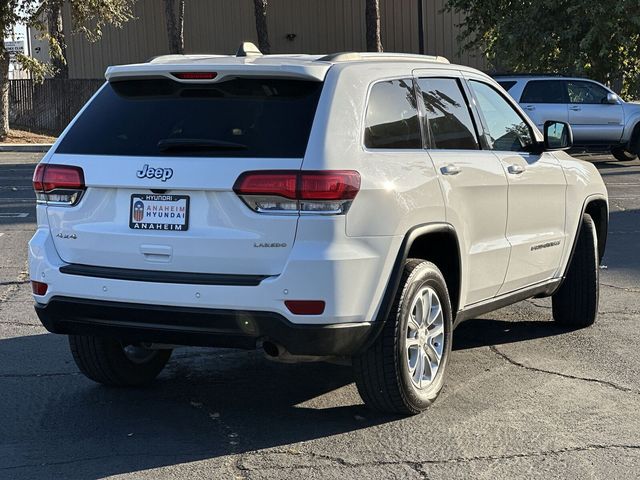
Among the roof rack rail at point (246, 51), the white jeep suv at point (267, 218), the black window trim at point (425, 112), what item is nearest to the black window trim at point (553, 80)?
the black window trim at point (425, 112)

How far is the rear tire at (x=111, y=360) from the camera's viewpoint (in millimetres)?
6000

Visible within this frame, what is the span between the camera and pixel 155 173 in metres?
5.17

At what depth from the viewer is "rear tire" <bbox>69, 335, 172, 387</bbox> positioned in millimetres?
6000

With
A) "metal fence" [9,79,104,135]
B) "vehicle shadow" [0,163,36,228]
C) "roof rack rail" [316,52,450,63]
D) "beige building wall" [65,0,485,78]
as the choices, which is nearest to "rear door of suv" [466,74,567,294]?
"roof rack rail" [316,52,450,63]

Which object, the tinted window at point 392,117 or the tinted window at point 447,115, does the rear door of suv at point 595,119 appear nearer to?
the tinted window at point 447,115

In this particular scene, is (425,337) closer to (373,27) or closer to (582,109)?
(582,109)

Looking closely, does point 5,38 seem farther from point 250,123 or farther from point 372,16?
point 250,123

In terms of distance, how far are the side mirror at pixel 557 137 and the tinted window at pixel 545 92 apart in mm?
16366

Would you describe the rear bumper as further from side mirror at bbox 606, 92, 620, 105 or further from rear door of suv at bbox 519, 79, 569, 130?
side mirror at bbox 606, 92, 620, 105

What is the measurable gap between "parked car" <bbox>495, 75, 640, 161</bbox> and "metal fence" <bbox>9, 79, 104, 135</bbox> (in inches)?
729

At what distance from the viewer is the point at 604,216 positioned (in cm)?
802

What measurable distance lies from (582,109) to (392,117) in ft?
60.7

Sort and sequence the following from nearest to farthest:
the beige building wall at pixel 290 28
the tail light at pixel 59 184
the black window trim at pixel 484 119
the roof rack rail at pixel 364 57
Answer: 1. the tail light at pixel 59 184
2. the roof rack rail at pixel 364 57
3. the black window trim at pixel 484 119
4. the beige building wall at pixel 290 28

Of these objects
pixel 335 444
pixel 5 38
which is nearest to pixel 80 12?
pixel 5 38
